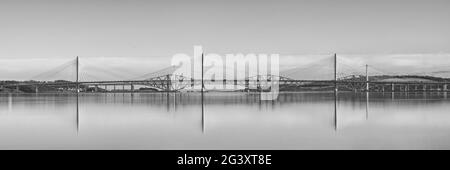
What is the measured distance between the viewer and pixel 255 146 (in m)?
3.28

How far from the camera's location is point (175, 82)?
31.3 metres
